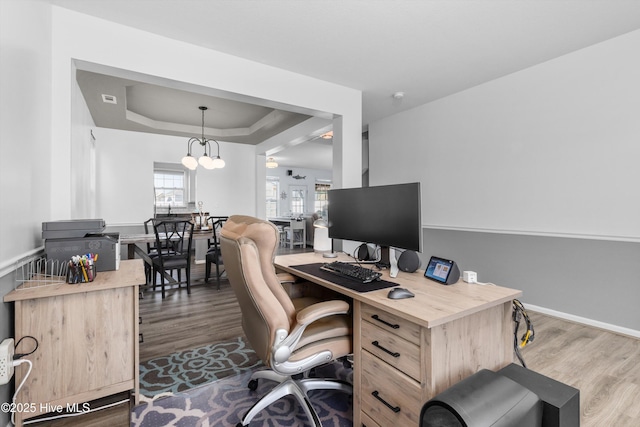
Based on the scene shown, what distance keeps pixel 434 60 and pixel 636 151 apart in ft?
6.29

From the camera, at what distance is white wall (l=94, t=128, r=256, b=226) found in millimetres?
5508

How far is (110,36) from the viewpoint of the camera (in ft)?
7.83

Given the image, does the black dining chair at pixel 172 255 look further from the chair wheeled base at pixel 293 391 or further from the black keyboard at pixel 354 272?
the black keyboard at pixel 354 272

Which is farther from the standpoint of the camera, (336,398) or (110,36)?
(110,36)

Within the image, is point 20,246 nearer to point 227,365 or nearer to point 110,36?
point 227,365

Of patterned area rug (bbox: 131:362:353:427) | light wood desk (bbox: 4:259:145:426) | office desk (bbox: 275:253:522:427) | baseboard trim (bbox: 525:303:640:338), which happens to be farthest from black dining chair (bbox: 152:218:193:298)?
Answer: baseboard trim (bbox: 525:303:640:338)

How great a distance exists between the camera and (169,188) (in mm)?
6398

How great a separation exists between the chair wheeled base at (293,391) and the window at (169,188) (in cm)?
544

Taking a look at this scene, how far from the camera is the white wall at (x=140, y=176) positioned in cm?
551

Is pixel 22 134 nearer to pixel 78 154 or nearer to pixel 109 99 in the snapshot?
pixel 78 154

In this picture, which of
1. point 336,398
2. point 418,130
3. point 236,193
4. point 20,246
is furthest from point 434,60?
point 236,193

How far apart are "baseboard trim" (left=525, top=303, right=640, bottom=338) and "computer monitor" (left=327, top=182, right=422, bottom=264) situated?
7.78ft

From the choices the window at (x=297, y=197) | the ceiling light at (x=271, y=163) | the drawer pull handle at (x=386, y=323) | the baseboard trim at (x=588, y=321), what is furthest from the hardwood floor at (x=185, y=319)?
the window at (x=297, y=197)

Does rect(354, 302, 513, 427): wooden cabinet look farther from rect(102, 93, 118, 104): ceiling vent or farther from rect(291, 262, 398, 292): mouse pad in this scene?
rect(102, 93, 118, 104): ceiling vent
